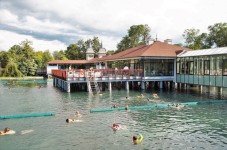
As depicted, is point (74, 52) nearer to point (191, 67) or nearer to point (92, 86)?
point (92, 86)

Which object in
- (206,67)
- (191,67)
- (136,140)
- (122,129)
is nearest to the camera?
(136,140)

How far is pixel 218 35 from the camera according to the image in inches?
2926

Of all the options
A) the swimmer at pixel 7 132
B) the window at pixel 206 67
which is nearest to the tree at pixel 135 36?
the window at pixel 206 67

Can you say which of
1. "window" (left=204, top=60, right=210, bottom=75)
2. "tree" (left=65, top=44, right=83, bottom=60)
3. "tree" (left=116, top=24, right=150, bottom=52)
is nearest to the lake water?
"window" (left=204, top=60, right=210, bottom=75)

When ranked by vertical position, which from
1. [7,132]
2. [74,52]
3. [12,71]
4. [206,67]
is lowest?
[7,132]

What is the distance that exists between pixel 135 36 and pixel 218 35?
25.1m

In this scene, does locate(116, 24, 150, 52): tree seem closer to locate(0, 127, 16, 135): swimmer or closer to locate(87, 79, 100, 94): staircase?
locate(87, 79, 100, 94): staircase

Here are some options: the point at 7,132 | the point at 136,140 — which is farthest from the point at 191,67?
the point at 7,132

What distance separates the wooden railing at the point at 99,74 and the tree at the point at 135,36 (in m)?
48.0

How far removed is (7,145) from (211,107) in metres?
18.1

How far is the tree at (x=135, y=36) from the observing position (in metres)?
88.9

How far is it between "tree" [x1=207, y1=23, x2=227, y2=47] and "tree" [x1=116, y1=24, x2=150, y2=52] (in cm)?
1943

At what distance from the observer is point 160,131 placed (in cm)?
1772

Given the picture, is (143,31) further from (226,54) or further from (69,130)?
(69,130)
